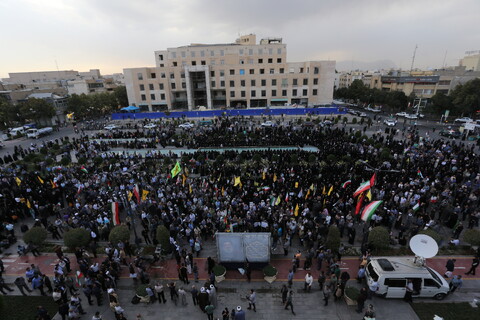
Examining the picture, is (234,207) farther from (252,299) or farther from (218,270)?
(252,299)

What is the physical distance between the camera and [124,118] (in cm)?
5406

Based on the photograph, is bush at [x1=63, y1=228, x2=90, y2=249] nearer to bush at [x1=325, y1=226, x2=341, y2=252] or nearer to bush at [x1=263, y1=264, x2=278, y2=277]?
bush at [x1=263, y1=264, x2=278, y2=277]

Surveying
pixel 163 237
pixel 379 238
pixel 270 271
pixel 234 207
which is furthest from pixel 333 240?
pixel 163 237

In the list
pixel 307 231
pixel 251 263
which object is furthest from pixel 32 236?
pixel 307 231

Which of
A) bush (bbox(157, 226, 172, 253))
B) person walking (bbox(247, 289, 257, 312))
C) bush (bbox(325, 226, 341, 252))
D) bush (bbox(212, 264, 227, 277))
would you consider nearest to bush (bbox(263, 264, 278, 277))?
person walking (bbox(247, 289, 257, 312))

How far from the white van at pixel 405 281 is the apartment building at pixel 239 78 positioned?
180ft

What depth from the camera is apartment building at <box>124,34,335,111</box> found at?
6069 cm

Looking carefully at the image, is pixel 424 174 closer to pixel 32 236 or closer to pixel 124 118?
pixel 32 236

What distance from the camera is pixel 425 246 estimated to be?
10312 mm

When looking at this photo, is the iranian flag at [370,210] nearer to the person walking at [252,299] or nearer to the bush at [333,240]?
the bush at [333,240]

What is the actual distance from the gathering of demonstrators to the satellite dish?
249cm

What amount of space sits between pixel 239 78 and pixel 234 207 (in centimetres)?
5094

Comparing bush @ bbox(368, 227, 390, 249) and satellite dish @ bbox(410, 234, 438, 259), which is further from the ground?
satellite dish @ bbox(410, 234, 438, 259)

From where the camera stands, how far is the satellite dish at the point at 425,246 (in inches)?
400
